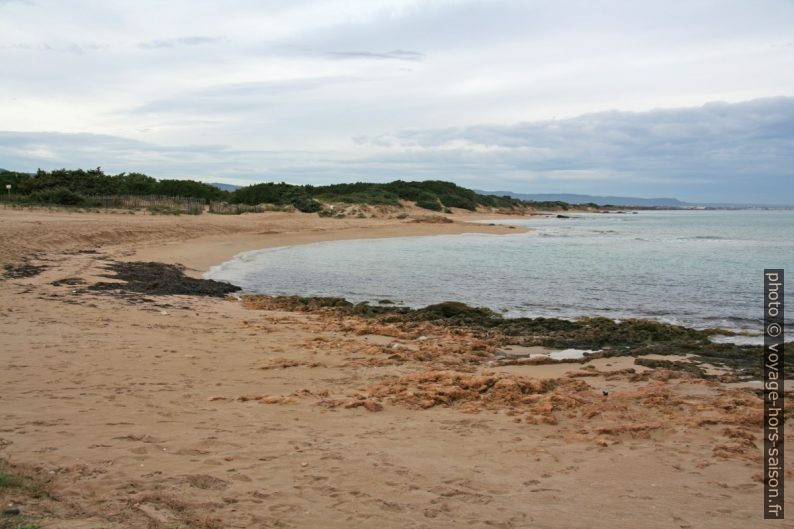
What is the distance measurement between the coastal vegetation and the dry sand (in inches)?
1274

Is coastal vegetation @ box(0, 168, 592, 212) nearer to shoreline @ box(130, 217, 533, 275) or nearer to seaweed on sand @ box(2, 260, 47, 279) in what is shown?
shoreline @ box(130, 217, 533, 275)

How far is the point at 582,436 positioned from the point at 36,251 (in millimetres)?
18638

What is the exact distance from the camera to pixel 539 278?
20359 millimetres

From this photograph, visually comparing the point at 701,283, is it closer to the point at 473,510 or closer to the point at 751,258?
the point at 751,258

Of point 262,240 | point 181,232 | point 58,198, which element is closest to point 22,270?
point 181,232

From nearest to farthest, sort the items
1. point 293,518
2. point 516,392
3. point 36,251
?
point 293,518 → point 516,392 → point 36,251

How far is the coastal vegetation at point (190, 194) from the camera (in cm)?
3969

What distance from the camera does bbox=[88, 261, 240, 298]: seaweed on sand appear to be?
14461 mm

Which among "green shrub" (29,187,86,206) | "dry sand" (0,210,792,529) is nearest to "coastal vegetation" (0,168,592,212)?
"green shrub" (29,187,86,206)

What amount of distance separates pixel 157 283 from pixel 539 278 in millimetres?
11752

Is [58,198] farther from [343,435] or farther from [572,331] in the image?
[343,435]

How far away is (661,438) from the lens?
558cm

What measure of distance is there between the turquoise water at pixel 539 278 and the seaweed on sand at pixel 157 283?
1.52m

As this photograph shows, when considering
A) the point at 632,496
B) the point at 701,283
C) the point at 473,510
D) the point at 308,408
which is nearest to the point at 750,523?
the point at 632,496
